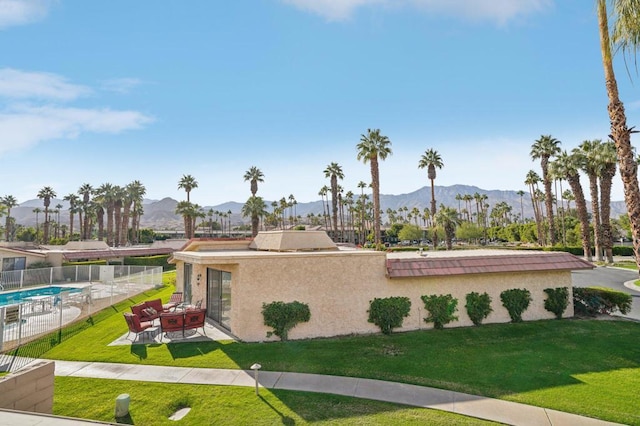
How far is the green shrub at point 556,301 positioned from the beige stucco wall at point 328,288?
9.18 ft

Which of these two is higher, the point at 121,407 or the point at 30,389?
the point at 30,389

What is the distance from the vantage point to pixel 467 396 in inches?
390

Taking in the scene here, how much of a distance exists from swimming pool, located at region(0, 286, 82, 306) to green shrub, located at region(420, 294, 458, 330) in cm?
2561

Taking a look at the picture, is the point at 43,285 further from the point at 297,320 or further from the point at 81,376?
the point at 297,320

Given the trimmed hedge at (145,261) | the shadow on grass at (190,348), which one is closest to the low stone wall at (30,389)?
the shadow on grass at (190,348)

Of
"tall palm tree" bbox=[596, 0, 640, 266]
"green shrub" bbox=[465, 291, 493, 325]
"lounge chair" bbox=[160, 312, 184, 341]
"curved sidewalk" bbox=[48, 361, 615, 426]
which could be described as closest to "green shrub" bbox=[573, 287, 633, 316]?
"green shrub" bbox=[465, 291, 493, 325]

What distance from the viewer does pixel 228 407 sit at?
924 centimetres

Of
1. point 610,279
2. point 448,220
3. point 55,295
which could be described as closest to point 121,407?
point 55,295

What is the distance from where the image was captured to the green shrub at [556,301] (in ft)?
61.8

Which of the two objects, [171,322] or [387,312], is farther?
[387,312]

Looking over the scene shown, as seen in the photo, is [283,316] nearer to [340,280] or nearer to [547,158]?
[340,280]

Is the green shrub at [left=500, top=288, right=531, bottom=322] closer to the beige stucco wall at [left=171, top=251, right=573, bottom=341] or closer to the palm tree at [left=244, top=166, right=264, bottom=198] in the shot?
the beige stucco wall at [left=171, top=251, right=573, bottom=341]

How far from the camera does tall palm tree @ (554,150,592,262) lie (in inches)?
1850

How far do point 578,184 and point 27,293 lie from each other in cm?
6507
